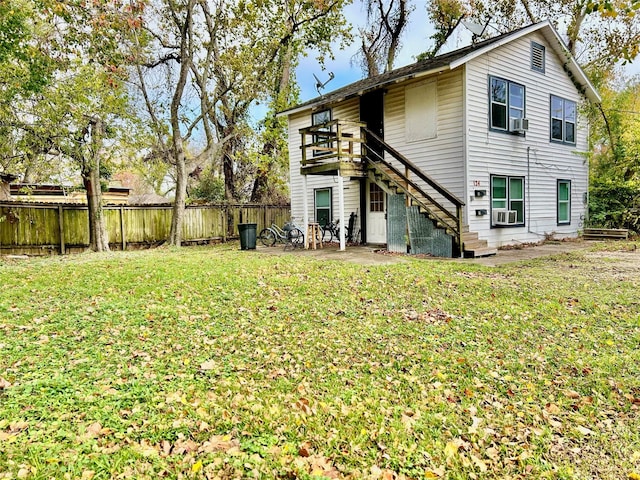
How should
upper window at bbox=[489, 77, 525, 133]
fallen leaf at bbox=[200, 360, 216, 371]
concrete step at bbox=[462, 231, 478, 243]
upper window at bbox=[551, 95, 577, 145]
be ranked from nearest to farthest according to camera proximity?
1. fallen leaf at bbox=[200, 360, 216, 371]
2. concrete step at bbox=[462, 231, 478, 243]
3. upper window at bbox=[489, 77, 525, 133]
4. upper window at bbox=[551, 95, 577, 145]

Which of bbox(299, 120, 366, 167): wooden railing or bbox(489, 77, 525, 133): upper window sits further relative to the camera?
bbox(489, 77, 525, 133): upper window

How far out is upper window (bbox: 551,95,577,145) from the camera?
14.4m

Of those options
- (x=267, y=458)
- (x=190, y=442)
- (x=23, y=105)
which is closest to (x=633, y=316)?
(x=267, y=458)

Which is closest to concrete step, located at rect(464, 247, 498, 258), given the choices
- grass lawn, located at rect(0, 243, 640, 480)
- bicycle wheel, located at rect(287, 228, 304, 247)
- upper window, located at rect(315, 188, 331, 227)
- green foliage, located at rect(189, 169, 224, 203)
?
grass lawn, located at rect(0, 243, 640, 480)

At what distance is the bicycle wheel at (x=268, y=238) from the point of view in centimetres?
1460

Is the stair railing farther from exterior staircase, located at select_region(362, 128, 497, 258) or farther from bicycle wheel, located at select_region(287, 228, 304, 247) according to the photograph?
bicycle wheel, located at select_region(287, 228, 304, 247)

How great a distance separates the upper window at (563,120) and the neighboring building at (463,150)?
0.12 ft

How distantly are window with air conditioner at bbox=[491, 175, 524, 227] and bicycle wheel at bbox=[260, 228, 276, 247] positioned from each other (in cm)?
711

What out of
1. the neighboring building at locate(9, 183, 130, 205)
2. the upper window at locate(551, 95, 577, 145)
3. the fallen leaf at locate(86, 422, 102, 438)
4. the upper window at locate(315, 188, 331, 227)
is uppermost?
the upper window at locate(551, 95, 577, 145)

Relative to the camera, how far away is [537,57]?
44.5 ft

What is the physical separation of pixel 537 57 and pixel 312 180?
851cm

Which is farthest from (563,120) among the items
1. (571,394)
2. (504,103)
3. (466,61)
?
(571,394)

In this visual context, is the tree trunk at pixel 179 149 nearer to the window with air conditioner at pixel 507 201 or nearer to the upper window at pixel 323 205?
the upper window at pixel 323 205

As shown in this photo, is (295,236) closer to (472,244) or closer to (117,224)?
(472,244)
